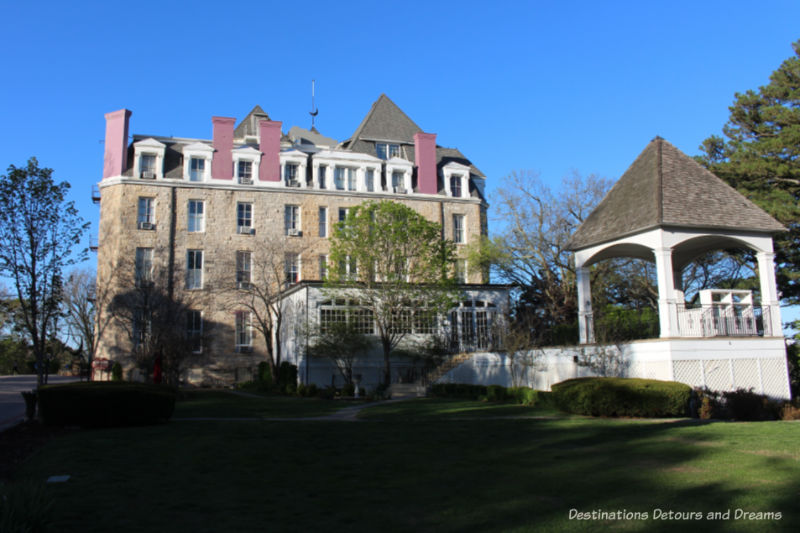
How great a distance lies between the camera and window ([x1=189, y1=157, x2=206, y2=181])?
40344 millimetres

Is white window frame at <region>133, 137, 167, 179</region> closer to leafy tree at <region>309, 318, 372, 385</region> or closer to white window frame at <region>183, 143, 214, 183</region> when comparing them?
white window frame at <region>183, 143, 214, 183</region>

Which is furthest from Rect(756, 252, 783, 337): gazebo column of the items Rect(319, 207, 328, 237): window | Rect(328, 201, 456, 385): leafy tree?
Rect(319, 207, 328, 237): window

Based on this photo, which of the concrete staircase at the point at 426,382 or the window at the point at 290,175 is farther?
the window at the point at 290,175

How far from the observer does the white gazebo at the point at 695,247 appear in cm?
1914

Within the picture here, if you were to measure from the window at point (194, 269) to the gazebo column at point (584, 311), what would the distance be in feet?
80.8

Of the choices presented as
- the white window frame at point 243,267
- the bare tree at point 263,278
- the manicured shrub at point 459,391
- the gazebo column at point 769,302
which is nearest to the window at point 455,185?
the bare tree at point 263,278

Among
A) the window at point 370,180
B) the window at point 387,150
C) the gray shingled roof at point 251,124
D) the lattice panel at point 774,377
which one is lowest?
the lattice panel at point 774,377

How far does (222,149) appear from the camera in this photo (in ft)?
135

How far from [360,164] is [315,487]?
118ft

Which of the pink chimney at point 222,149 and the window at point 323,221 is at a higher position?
the pink chimney at point 222,149

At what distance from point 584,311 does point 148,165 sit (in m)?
29.0

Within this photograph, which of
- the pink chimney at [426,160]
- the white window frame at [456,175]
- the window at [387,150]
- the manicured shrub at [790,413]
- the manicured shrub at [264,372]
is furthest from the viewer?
the window at [387,150]

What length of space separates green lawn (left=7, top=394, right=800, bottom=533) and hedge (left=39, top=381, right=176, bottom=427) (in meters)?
1.01

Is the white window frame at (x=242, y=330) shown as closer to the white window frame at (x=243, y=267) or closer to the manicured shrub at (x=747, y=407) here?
the white window frame at (x=243, y=267)
